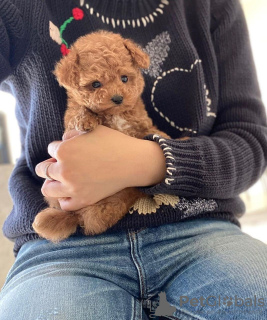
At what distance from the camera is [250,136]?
0.87 metres

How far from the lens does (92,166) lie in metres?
0.68

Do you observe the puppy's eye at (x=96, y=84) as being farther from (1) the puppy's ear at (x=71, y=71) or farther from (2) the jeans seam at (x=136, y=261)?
(2) the jeans seam at (x=136, y=261)

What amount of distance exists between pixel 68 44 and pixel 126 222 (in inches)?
19.0

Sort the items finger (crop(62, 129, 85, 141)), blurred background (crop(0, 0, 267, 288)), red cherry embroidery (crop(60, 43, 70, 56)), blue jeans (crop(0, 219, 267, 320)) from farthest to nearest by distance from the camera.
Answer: blurred background (crop(0, 0, 267, 288)), red cherry embroidery (crop(60, 43, 70, 56)), finger (crop(62, 129, 85, 141)), blue jeans (crop(0, 219, 267, 320))

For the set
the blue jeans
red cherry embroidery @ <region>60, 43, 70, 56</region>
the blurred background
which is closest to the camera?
the blue jeans

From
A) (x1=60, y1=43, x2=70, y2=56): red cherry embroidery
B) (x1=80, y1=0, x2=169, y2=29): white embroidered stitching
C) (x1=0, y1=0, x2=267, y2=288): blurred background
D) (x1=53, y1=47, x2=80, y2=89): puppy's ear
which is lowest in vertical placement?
(x1=0, y1=0, x2=267, y2=288): blurred background

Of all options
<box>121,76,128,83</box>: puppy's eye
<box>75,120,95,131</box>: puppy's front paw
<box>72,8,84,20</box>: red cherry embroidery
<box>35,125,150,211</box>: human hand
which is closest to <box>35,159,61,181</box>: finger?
<box>35,125,150,211</box>: human hand

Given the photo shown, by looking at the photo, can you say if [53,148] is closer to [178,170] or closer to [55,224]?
[55,224]

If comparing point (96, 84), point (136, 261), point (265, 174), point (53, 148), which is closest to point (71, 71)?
point (96, 84)

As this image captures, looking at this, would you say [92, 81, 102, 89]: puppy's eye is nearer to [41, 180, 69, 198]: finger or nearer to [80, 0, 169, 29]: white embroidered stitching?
[41, 180, 69, 198]: finger

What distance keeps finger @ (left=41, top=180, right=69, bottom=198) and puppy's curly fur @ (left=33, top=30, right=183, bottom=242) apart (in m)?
0.03

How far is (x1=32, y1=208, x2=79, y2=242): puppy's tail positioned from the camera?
63 cm

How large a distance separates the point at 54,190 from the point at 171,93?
43cm

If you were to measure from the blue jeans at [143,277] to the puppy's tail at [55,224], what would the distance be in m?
0.05
